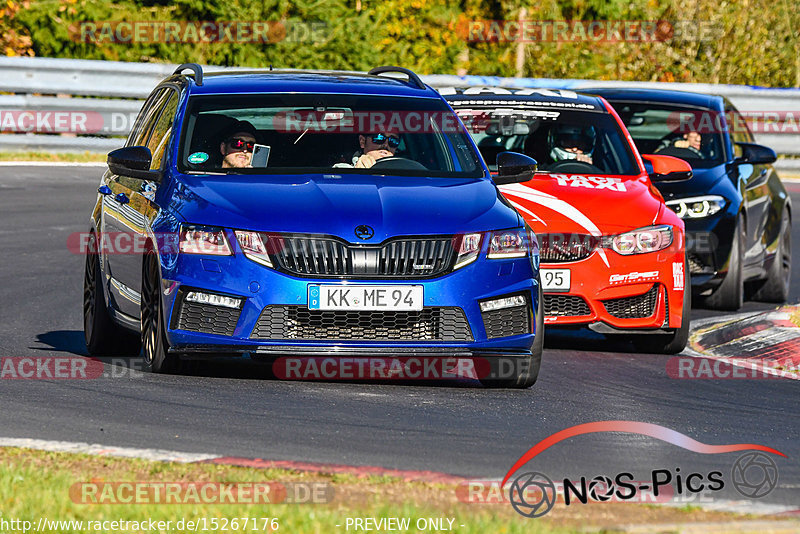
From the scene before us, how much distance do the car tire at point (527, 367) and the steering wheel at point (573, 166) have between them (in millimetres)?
2869

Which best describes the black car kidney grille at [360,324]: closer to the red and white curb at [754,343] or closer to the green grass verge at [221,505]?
the green grass verge at [221,505]

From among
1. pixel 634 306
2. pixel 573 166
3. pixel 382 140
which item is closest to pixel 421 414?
pixel 382 140

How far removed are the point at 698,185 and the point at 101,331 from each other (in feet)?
16.8

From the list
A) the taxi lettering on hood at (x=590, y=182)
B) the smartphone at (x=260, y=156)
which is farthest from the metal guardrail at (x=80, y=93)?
the smartphone at (x=260, y=156)

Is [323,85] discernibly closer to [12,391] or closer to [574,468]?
[12,391]

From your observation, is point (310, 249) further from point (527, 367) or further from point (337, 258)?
point (527, 367)

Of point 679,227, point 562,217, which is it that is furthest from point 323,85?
point 679,227

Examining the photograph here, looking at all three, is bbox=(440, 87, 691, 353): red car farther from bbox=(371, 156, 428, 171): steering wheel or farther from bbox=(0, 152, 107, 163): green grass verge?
bbox=(0, 152, 107, 163): green grass verge

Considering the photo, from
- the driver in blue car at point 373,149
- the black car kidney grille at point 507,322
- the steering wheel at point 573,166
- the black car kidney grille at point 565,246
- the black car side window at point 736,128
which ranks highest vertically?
the driver in blue car at point 373,149

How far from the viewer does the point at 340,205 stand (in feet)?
25.5

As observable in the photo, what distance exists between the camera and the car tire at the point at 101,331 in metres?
9.07

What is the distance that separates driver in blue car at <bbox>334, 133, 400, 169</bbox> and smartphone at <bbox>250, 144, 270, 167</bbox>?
1.29 feet

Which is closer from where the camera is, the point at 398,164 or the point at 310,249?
the point at 310,249

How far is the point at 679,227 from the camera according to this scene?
10.0m
